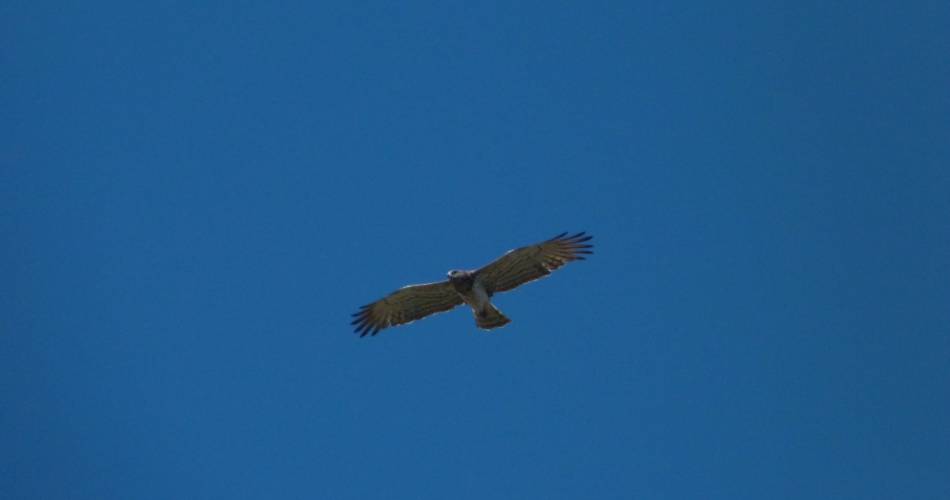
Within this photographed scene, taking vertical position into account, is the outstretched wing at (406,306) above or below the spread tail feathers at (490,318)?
above

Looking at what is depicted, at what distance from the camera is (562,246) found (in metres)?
25.8

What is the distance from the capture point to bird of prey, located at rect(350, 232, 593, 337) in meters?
25.4

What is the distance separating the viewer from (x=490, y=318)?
83.3 ft

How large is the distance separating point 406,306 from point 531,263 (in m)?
2.47

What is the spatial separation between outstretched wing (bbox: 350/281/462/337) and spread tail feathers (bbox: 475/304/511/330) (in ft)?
2.78

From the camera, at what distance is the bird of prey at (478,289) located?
83.4 feet

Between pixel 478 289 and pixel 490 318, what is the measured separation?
548 millimetres

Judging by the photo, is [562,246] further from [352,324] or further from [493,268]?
[352,324]

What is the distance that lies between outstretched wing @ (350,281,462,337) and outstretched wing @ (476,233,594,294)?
810mm

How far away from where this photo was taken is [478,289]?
25.5m

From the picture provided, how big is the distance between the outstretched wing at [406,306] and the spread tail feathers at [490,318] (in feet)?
2.78

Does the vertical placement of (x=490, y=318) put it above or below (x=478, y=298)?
below

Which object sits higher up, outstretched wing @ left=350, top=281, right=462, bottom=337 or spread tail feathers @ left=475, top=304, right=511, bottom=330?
outstretched wing @ left=350, top=281, right=462, bottom=337

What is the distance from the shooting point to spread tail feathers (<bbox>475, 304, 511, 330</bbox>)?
2530 centimetres
